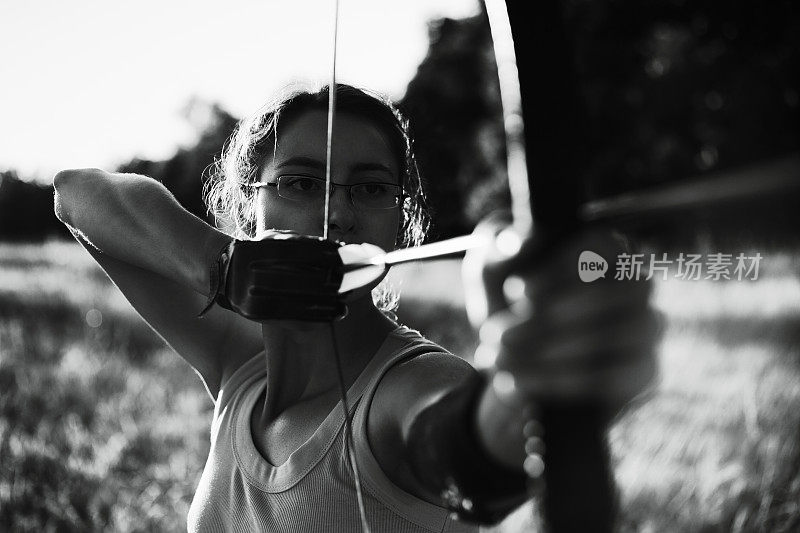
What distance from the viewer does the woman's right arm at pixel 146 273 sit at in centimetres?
124

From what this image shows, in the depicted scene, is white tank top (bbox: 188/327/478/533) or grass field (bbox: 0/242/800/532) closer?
white tank top (bbox: 188/327/478/533)

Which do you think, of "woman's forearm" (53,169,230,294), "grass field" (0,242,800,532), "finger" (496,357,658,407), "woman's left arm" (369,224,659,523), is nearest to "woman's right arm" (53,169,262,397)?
"woman's forearm" (53,169,230,294)

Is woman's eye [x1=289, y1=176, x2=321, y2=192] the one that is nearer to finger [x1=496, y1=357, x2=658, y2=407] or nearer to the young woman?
the young woman

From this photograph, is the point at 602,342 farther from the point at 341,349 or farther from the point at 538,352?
the point at 341,349

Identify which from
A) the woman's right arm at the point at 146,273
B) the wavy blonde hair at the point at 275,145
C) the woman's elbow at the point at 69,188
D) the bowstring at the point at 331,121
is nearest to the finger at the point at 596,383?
the bowstring at the point at 331,121

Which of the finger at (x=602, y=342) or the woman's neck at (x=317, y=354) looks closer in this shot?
the finger at (x=602, y=342)

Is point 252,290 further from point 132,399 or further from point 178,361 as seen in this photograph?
point 178,361

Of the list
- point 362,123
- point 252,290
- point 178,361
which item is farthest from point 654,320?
point 178,361

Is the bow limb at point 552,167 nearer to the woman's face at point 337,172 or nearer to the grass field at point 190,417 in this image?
the woman's face at point 337,172

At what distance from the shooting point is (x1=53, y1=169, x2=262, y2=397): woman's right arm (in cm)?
124

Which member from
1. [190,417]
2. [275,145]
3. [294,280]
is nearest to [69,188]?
[275,145]

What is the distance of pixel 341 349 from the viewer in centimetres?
106

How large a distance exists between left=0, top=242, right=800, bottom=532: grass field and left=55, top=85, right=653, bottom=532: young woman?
127cm

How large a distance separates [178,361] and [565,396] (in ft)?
13.9
